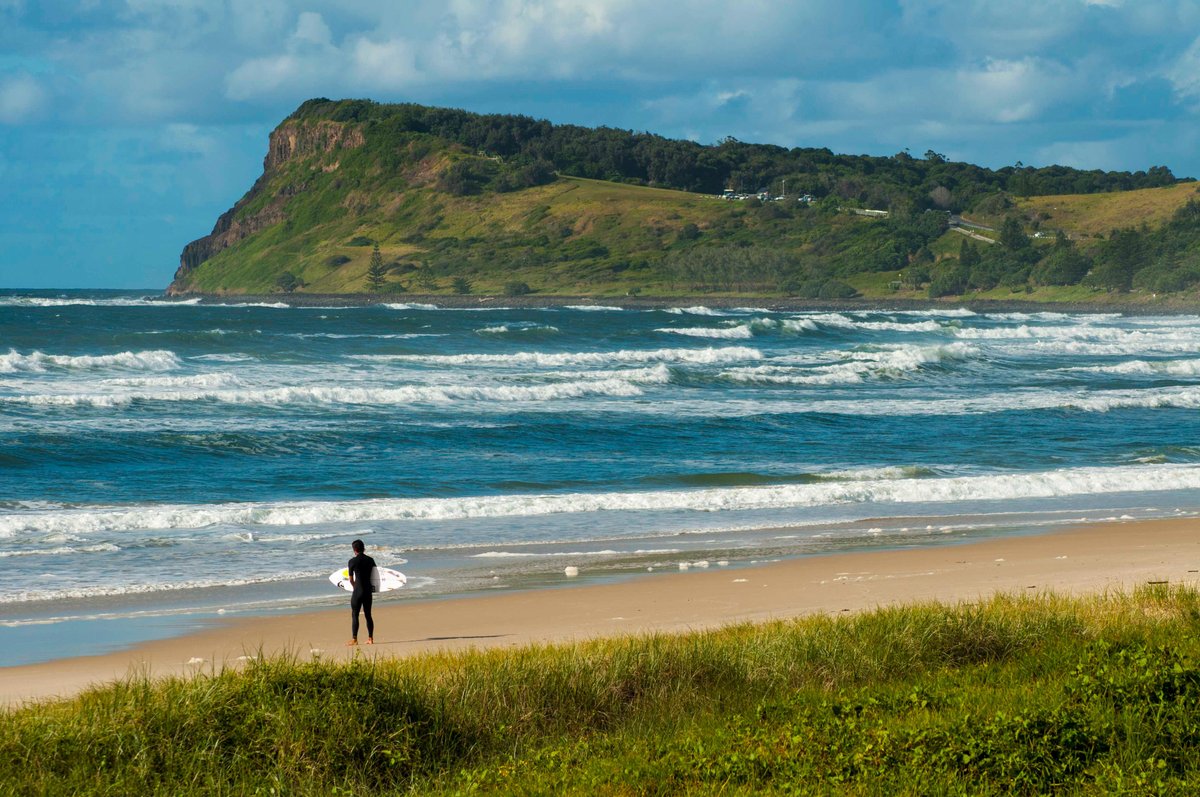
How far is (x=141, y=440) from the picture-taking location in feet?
83.4

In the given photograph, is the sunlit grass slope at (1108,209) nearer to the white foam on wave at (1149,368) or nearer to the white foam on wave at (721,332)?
the white foam on wave at (721,332)

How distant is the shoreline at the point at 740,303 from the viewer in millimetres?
111000

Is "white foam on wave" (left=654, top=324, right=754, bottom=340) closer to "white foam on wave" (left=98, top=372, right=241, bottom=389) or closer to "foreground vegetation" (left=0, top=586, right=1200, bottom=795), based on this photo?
"white foam on wave" (left=98, top=372, right=241, bottom=389)

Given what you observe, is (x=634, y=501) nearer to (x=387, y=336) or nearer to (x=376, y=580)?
(x=376, y=580)

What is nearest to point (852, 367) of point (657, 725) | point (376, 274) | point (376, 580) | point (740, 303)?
point (376, 580)

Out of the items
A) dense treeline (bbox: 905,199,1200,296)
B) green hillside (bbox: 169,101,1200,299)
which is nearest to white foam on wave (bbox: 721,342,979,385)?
dense treeline (bbox: 905,199,1200,296)

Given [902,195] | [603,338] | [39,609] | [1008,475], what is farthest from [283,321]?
[902,195]

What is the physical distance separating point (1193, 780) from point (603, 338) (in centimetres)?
6270

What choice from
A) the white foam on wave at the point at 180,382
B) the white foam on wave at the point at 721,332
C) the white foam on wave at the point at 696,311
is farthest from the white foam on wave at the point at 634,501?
the white foam on wave at the point at 696,311

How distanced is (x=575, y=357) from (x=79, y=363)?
62.6 feet

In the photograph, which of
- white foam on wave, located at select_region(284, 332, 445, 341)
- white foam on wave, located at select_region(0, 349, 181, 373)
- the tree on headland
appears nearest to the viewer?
white foam on wave, located at select_region(0, 349, 181, 373)

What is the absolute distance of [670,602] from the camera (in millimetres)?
12320

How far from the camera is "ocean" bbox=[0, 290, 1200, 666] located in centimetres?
1445

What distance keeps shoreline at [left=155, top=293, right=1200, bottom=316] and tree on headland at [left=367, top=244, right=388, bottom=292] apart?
7260mm
